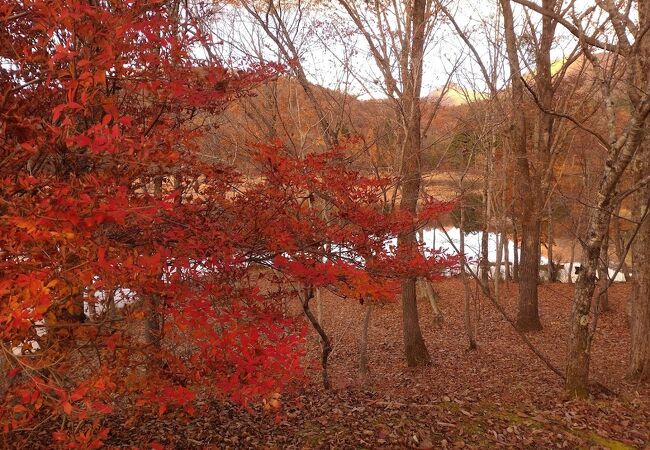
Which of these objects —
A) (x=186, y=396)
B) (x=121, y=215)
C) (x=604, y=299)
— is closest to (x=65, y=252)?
(x=121, y=215)

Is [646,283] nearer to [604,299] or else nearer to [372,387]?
[372,387]

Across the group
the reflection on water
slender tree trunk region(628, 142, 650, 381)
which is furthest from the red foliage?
the reflection on water

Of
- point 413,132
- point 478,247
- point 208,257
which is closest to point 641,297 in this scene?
point 413,132

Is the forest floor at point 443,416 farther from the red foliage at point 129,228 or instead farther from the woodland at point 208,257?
the red foliage at point 129,228

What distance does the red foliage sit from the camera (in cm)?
288

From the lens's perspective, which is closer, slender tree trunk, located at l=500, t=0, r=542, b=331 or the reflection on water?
slender tree trunk, located at l=500, t=0, r=542, b=331

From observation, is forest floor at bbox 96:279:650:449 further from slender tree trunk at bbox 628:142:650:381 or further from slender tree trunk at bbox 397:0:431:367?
slender tree trunk at bbox 397:0:431:367

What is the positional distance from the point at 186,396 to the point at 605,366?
29.1ft

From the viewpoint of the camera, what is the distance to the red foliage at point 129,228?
2.88 meters

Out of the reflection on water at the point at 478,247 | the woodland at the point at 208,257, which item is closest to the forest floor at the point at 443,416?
the woodland at the point at 208,257

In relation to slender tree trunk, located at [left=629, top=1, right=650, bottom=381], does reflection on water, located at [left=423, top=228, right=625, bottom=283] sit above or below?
below

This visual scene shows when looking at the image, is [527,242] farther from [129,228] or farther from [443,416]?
[129,228]

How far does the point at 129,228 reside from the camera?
4.64 meters

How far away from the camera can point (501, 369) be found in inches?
411
